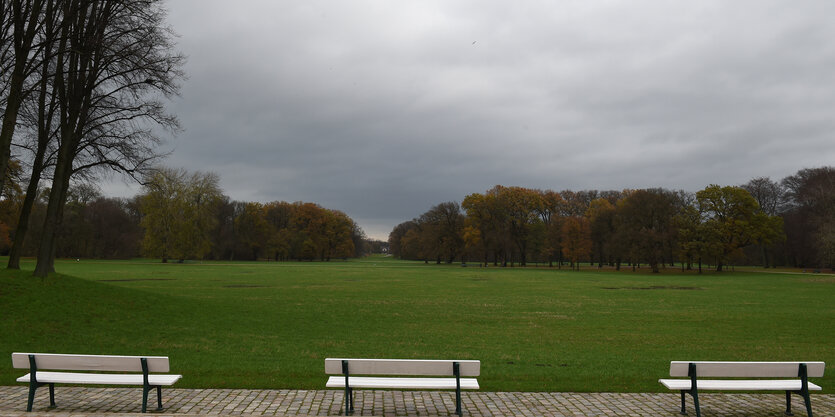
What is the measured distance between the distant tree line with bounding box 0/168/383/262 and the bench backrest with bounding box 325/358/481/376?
5509 cm

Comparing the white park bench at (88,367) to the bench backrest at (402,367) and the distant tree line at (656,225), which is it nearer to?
the bench backrest at (402,367)

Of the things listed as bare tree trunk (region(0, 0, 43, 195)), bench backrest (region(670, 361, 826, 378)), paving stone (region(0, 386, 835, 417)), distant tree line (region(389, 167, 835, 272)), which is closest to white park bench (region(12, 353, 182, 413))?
paving stone (region(0, 386, 835, 417))

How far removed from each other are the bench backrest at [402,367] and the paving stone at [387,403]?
0.72 m

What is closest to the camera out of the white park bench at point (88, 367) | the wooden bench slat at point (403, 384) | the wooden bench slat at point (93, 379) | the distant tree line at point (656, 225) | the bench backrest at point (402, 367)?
the bench backrest at point (402, 367)

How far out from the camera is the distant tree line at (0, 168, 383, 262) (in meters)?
79.1

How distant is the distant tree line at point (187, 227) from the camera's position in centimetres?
7912

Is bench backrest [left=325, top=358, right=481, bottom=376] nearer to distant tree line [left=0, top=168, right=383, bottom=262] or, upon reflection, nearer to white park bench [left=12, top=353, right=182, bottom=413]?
white park bench [left=12, top=353, right=182, bottom=413]

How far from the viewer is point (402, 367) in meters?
6.23

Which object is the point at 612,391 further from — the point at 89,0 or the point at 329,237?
the point at 329,237

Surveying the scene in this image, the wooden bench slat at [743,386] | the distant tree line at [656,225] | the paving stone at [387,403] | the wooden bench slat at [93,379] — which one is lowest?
the paving stone at [387,403]

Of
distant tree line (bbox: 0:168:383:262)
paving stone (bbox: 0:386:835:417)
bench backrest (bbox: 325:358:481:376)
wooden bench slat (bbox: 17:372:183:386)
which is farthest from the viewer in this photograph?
distant tree line (bbox: 0:168:383:262)

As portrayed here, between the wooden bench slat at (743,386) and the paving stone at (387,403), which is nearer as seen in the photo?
the wooden bench slat at (743,386)

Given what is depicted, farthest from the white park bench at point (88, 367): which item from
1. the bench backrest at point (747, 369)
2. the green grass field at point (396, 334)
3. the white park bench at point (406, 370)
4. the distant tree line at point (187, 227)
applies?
the distant tree line at point (187, 227)

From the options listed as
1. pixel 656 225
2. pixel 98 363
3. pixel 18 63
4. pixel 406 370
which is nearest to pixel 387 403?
pixel 406 370
